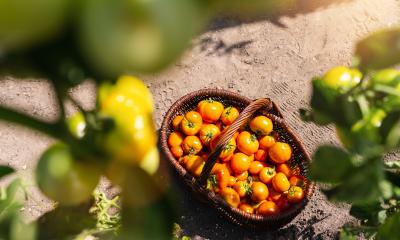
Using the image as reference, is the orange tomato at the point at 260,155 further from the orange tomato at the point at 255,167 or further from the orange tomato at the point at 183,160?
the orange tomato at the point at 183,160

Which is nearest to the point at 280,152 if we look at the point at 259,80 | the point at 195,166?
the point at 195,166

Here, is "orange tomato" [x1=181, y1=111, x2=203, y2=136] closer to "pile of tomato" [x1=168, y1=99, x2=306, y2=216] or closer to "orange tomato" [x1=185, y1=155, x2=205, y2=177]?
"pile of tomato" [x1=168, y1=99, x2=306, y2=216]

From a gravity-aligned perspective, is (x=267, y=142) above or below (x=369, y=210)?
below

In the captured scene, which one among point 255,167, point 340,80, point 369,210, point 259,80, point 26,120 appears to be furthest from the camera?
point 259,80

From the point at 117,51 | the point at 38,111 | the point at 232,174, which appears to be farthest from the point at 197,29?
the point at 38,111

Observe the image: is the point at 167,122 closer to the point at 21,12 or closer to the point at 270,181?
the point at 270,181

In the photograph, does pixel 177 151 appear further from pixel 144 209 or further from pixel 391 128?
pixel 144 209

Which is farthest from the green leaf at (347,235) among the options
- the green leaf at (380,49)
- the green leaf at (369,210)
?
the green leaf at (380,49)
